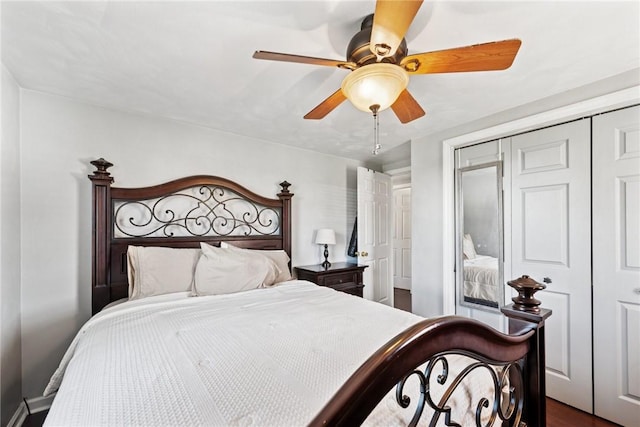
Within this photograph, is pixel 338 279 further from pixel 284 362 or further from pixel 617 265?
pixel 617 265

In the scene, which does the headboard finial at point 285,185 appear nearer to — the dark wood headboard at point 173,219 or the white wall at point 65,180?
the dark wood headboard at point 173,219

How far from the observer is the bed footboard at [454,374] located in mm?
597

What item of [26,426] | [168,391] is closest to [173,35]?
[168,391]

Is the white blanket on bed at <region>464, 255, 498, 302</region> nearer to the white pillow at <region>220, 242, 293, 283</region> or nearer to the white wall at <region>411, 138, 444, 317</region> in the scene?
the white wall at <region>411, 138, 444, 317</region>

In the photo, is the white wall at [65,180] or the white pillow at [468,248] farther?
the white pillow at [468,248]

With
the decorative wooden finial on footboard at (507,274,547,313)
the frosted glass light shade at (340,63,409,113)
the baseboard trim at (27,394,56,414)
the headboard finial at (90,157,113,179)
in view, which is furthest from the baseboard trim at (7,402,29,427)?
the decorative wooden finial on footboard at (507,274,547,313)

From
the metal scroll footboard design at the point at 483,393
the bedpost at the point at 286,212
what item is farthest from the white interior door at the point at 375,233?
the metal scroll footboard design at the point at 483,393

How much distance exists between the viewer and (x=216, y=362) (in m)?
1.07

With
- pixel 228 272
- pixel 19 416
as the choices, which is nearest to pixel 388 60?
pixel 228 272

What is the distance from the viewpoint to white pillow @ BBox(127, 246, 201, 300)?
203 cm

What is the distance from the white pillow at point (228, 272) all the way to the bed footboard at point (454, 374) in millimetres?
1537

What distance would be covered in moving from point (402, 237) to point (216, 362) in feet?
17.0

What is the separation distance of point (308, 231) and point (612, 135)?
2829 millimetres

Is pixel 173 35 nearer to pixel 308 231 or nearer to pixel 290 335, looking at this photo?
pixel 290 335
